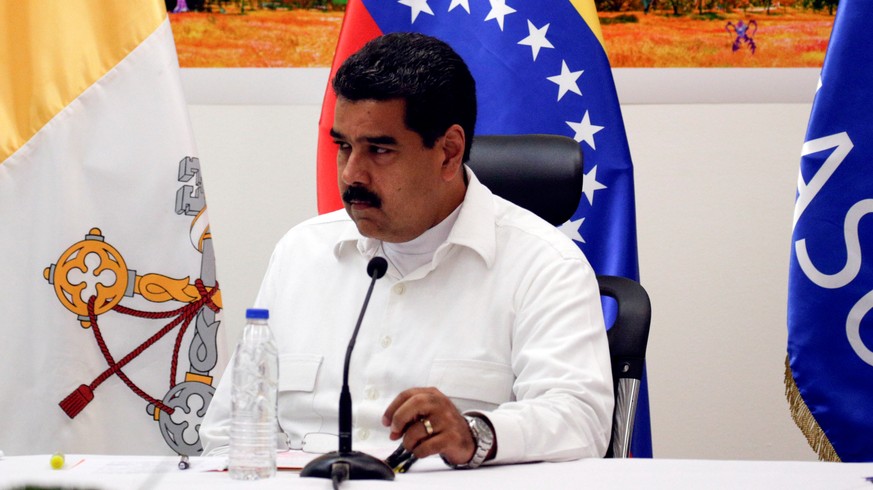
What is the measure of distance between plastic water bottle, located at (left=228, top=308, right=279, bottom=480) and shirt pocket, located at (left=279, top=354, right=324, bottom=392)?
1.23 ft

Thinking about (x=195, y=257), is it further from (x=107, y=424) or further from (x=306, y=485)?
(x=306, y=485)

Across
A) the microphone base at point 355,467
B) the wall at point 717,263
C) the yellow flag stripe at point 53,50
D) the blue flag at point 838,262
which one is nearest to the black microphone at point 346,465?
the microphone base at point 355,467

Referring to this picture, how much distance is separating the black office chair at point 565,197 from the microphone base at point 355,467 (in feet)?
2.17

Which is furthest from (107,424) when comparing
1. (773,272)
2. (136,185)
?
(773,272)

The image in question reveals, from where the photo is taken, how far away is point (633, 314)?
5.86ft

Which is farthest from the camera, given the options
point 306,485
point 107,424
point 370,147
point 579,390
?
point 107,424

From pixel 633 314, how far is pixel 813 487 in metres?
0.68

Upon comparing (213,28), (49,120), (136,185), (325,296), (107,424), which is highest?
(213,28)

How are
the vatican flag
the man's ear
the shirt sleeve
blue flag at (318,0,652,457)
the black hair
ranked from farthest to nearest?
1. blue flag at (318,0,652,457)
2. the vatican flag
3. the man's ear
4. the black hair
5. the shirt sleeve

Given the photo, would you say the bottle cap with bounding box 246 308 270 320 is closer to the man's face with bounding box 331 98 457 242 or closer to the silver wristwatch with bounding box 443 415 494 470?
the silver wristwatch with bounding box 443 415 494 470

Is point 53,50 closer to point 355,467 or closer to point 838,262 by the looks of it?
point 355,467

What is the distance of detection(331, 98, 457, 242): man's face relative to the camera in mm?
1709

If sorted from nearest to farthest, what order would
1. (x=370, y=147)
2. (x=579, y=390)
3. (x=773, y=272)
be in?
(x=579, y=390) < (x=370, y=147) < (x=773, y=272)

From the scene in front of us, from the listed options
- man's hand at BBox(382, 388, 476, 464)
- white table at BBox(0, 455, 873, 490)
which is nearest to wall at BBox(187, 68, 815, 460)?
white table at BBox(0, 455, 873, 490)
